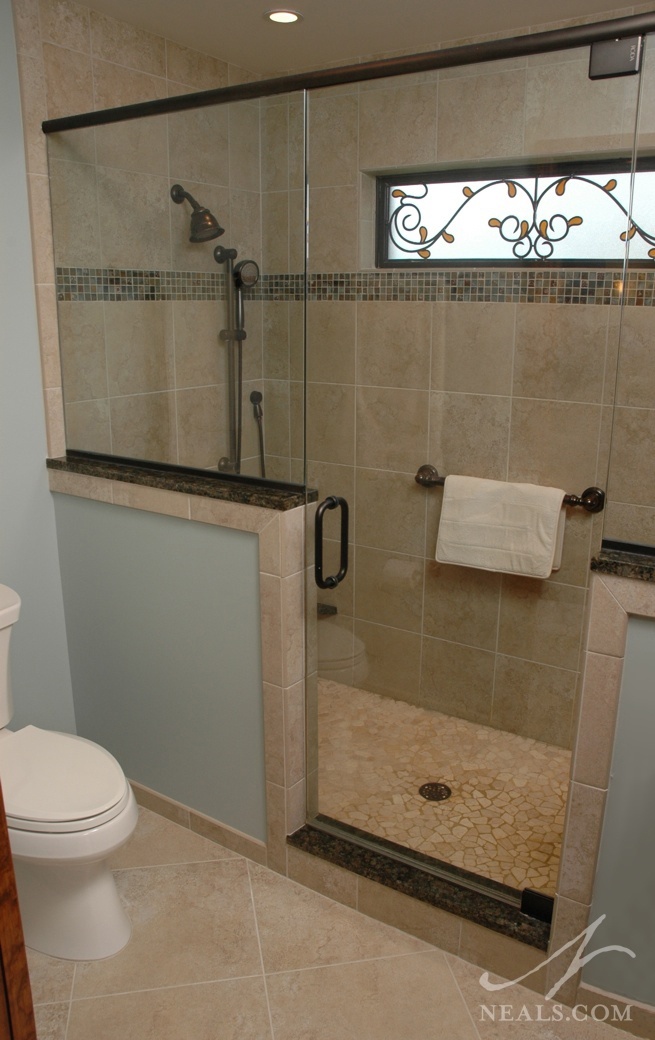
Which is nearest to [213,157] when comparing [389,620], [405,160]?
[405,160]

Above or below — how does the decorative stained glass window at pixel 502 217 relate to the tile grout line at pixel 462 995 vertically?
above

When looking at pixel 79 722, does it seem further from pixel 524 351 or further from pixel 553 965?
pixel 524 351

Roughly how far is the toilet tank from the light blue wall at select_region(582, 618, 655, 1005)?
61.7 inches

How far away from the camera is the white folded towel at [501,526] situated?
234 centimetres

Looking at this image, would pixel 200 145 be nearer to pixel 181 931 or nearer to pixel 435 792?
pixel 435 792

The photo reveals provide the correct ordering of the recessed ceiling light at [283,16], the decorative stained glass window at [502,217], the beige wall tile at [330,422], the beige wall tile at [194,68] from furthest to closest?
the beige wall tile at [194,68] → the recessed ceiling light at [283,16] → the beige wall tile at [330,422] → the decorative stained glass window at [502,217]

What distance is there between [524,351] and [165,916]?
5.96ft

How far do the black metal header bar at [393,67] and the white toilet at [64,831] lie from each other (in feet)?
4.47

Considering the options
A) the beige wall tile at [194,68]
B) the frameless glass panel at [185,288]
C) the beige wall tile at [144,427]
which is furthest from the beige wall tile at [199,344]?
the beige wall tile at [194,68]

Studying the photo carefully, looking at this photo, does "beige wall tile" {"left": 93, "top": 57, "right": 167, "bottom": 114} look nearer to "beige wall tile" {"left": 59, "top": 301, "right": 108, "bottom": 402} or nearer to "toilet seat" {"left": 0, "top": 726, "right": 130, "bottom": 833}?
"beige wall tile" {"left": 59, "top": 301, "right": 108, "bottom": 402}

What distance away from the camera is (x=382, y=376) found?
2.20m

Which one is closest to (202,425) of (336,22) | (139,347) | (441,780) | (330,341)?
(139,347)

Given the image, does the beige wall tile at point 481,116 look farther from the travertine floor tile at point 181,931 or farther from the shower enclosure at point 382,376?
the travertine floor tile at point 181,931

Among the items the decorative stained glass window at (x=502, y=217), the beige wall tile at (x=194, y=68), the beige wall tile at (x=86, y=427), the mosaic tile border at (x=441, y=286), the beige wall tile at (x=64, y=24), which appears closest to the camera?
the decorative stained glass window at (x=502, y=217)
